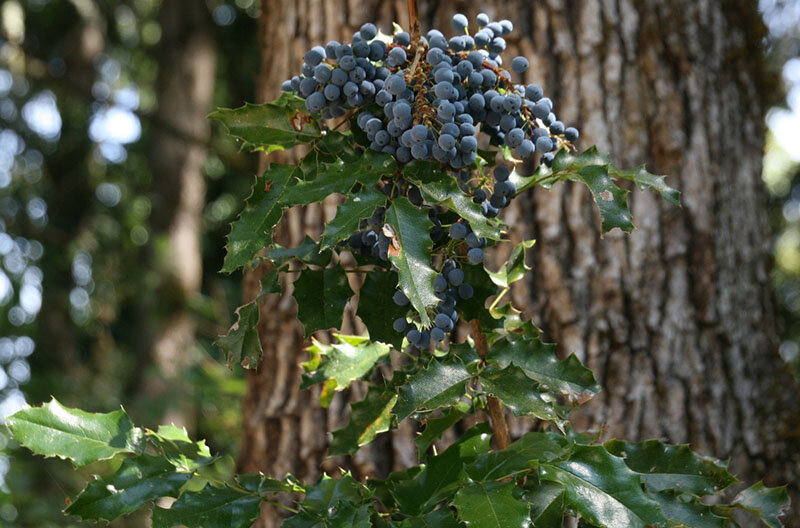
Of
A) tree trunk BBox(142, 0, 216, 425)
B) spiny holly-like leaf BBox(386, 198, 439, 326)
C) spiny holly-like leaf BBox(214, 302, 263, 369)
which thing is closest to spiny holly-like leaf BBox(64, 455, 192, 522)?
spiny holly-like leaf BBox(214, 302, 263, 369)

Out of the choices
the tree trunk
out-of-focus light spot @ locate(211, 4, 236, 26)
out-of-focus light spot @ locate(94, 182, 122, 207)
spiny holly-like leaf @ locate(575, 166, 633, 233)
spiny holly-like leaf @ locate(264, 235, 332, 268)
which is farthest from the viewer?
out-of-focus light spot @ locate(94, 182, 122, 207)

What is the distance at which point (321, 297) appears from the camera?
1.02 meters

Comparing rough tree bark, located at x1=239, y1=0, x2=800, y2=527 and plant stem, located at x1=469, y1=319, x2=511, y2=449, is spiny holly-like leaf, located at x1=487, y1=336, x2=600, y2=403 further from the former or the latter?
rough tree bark, located at x1=239, y1=0, x2=800, y2=527

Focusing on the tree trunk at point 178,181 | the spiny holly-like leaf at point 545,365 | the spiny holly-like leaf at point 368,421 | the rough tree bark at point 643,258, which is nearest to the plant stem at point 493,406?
the spiny holly-like leaf at point 545,365

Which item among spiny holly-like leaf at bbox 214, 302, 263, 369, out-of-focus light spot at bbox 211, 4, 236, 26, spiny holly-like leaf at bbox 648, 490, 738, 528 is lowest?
spiny holly-like leaf at bbox 648, 490, 738, 528

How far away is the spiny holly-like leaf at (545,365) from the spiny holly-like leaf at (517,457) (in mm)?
62

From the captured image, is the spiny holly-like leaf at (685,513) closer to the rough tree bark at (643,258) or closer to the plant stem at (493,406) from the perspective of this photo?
the plant stem at (493,406)

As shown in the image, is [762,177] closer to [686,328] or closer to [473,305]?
[686,328]

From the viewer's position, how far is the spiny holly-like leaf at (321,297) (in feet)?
3.30

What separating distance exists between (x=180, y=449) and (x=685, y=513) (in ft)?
2.07

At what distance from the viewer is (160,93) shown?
5.84 m

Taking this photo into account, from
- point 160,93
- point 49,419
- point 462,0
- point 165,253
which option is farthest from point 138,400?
point 49,419

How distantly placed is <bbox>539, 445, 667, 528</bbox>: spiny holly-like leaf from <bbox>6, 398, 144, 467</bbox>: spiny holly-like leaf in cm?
50

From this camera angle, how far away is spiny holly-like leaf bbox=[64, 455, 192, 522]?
0.91 metres
